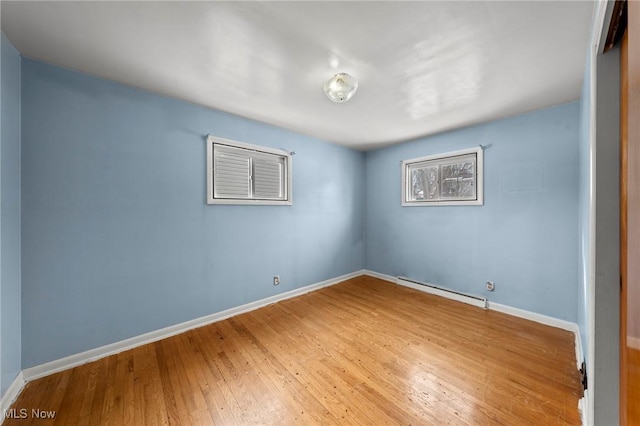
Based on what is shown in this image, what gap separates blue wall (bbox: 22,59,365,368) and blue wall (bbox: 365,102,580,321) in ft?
7.76

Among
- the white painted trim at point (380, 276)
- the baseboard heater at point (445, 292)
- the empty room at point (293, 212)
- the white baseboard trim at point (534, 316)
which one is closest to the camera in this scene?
Answer: the empty room at point (293, 212)

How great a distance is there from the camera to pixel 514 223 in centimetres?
275

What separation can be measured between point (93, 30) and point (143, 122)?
826mm

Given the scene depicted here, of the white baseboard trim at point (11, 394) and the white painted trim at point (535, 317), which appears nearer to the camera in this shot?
the white baseboard trim at point (11, 394)

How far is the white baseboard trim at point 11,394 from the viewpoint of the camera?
1425 millimetres

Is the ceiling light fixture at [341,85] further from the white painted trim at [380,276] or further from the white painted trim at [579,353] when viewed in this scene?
the white painted trim at [380,276]

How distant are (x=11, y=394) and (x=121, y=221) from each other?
1.27 m

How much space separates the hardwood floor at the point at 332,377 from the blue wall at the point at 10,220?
331 mm

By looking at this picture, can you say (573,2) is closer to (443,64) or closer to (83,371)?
(443,64)

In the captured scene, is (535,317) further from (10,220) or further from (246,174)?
(10,220)

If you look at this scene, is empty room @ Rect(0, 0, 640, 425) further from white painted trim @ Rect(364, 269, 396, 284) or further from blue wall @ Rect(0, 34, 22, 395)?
white painted trim @ Rect(364, 269, 396, 284)

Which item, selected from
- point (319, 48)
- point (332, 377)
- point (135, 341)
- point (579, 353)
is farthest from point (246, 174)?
point (579, 353)

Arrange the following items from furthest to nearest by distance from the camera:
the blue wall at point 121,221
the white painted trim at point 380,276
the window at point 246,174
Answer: the white painted trim at point 380,276 < the window at point 246,174 < the blue wall at point 121,221

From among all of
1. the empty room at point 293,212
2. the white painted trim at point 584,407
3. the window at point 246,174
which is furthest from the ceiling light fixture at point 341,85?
the white painted trim at point 584,407
